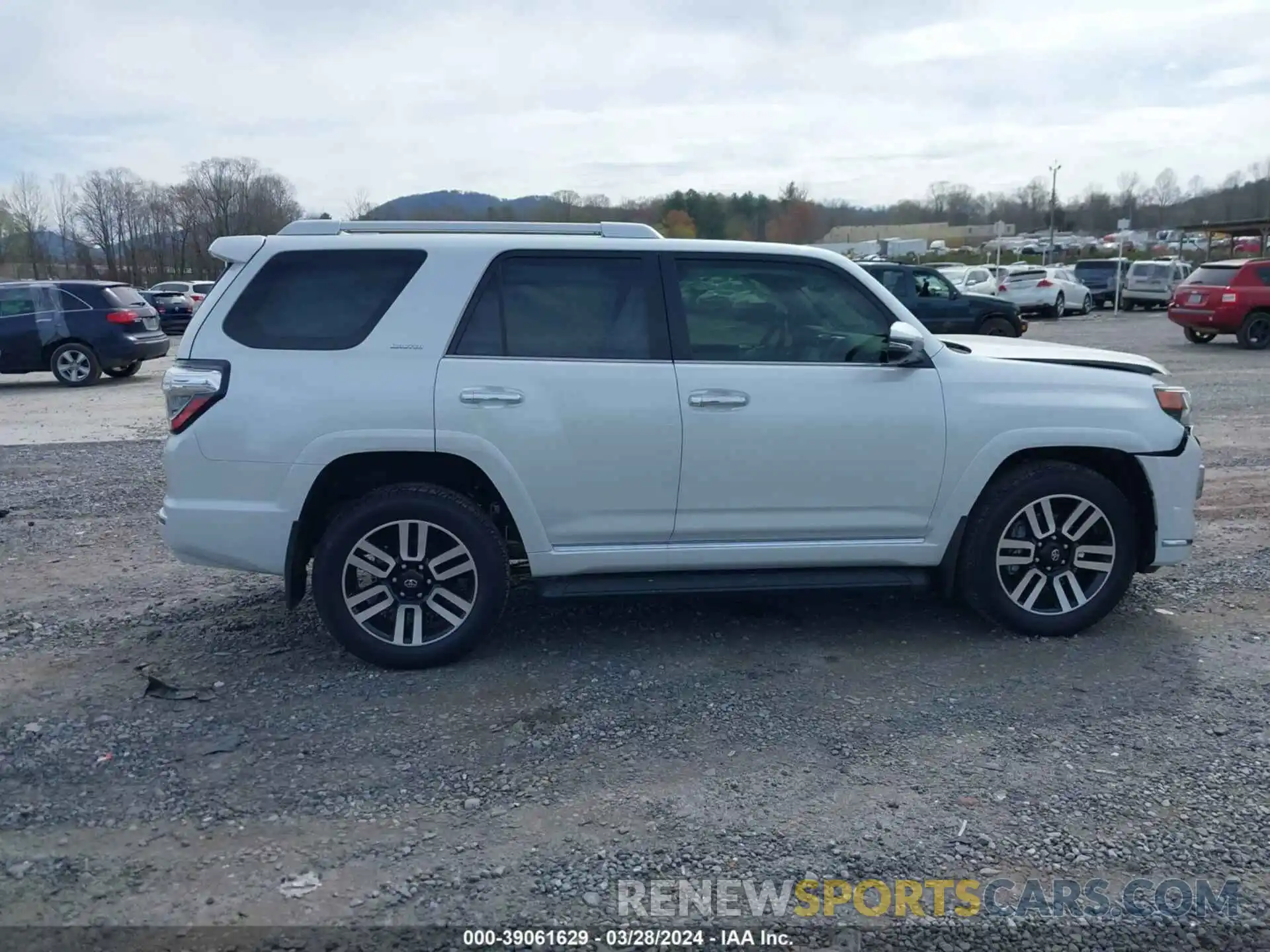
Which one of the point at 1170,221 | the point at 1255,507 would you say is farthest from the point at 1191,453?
the point at 1170,221

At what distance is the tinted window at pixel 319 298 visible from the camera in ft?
15.9

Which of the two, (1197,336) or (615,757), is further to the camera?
(1197,336)

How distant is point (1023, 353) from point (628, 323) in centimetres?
207

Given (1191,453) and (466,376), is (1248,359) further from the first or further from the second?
(466,376)

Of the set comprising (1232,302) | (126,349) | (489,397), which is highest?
(489,397)

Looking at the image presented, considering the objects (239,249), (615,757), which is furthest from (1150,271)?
(615,757)

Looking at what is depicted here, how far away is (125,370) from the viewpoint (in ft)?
57.3

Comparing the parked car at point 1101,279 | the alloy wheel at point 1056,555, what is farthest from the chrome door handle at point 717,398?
the parked car at point 1101,279

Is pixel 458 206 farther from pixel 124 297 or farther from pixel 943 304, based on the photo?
pixel 943 304

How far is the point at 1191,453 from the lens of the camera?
530 centimetres

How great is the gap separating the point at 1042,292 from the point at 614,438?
2851cm

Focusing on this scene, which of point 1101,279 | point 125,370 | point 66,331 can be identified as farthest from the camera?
point 1101,279

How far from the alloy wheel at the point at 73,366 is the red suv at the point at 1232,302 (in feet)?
62.6

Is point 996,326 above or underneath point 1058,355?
underneath
